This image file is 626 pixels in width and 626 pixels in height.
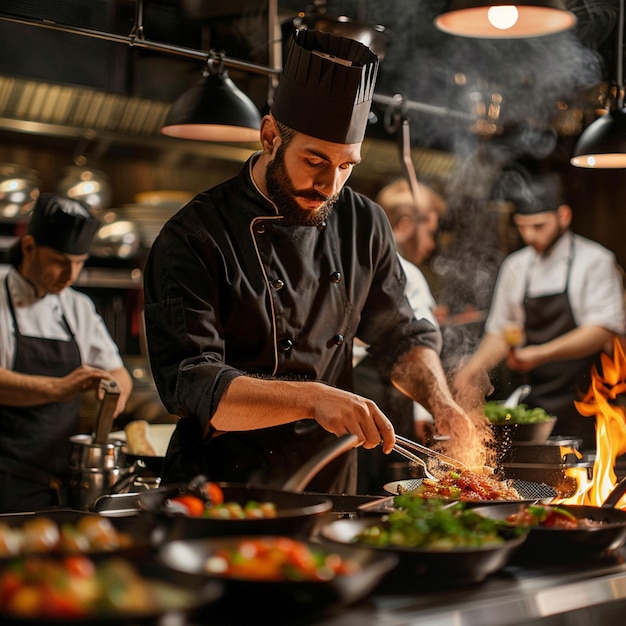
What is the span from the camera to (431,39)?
21.3 feet

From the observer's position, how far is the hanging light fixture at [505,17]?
2686 millimetres

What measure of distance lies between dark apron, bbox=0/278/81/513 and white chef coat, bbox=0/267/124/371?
3cm

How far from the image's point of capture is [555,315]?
5.98 meters

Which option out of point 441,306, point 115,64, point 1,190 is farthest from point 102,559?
point 441,306

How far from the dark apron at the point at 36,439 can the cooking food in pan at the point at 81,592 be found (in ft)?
9.39

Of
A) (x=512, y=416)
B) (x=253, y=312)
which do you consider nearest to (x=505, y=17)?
(x=253, y=312)

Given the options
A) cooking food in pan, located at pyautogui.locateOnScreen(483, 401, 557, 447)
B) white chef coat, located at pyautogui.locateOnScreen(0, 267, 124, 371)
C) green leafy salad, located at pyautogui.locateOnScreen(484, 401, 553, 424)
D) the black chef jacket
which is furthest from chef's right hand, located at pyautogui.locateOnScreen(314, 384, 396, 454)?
white chef coat, located at pyautogui.locateOnScreen(0, 267, 124, 371)

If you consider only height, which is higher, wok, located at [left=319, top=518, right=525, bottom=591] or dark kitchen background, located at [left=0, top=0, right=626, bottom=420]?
dark kitchen background, located at [left=0, top=0, right=626, bottom=420]

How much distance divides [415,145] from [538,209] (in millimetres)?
1787

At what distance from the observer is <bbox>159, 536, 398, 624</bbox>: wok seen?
115 cm

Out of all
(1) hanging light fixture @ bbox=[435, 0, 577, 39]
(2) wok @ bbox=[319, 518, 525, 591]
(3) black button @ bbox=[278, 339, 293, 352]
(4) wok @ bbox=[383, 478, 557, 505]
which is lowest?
(4) wok @ bbox=[383, 478, 557, 505]

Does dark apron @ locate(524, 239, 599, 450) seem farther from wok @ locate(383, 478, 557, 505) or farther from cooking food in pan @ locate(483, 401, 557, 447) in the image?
wok @ locate(383, 478, 557, 505)

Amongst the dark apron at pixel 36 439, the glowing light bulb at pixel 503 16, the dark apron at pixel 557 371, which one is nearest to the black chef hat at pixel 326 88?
the glowing light bulb at pixel 503 16

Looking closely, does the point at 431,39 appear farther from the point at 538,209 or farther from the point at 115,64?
the point at 115,64
